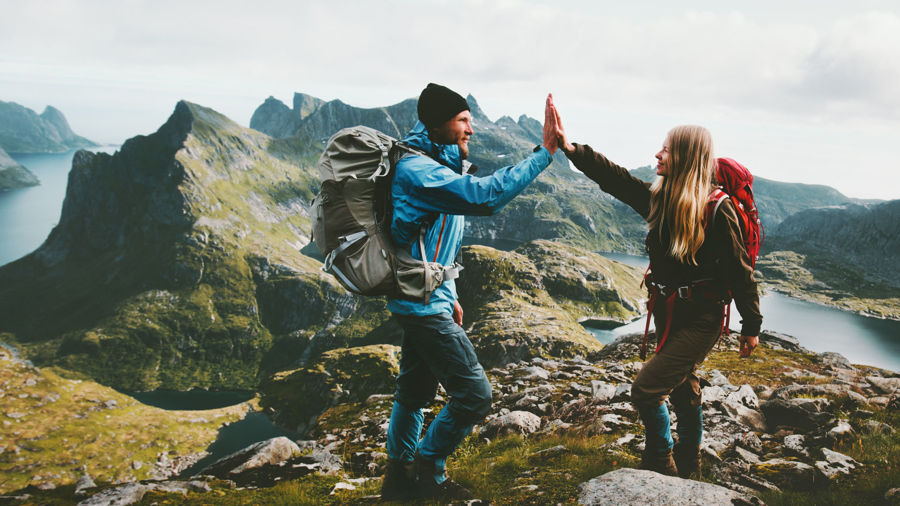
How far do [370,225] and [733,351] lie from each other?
26.5m

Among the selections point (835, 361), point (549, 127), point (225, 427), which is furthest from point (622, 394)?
point (225, 427)

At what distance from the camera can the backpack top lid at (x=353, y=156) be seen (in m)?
4.97

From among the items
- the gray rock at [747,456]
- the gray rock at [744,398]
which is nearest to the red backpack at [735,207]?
the gray rock at [747,456]

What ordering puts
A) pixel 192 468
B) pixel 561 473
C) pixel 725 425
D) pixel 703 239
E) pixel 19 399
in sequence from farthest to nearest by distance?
pixel 19 399 → pixel 192 468 → pixel 725 425 → pixel 561 473 → pixel 703 239

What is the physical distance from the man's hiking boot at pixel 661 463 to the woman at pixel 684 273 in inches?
0.5

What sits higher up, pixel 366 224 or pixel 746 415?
pixel 366 224

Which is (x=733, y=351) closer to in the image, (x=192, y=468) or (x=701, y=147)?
(x=701, y=147)

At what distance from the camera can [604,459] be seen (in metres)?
7.10

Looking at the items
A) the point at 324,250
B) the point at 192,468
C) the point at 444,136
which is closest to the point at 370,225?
the point at 324,250

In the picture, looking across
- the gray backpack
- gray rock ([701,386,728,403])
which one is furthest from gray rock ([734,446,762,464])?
the gray backpack

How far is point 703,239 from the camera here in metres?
5.45

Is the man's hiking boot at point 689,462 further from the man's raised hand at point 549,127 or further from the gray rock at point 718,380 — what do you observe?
the gray rock at point 718,380

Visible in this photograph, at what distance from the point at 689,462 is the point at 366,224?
5.69 metres

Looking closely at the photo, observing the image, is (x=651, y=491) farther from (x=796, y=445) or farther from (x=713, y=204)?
(x=796, y=445)
